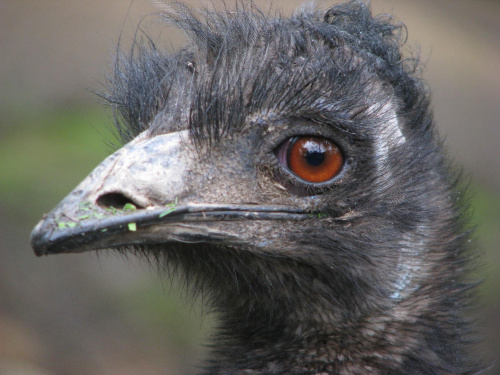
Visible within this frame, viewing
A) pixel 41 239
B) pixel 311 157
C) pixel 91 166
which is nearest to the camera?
pixel 41 239

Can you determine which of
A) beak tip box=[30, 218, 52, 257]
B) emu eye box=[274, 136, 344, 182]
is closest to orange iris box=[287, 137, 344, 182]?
emu eye box=[274, 136, 344, 182]

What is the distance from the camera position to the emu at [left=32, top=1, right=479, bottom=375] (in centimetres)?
242

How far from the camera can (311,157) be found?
97.6 inches

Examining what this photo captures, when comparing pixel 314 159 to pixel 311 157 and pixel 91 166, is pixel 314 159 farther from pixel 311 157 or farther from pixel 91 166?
pixel 91 166

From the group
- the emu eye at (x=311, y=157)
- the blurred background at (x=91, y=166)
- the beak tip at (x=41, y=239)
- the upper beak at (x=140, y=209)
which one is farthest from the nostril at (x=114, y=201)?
the blurred background at (x=91, y=166)

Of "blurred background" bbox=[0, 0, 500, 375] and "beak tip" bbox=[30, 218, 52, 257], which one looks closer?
"beak tip" bbox=[30, 218, 52, 257]

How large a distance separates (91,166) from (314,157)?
374cm

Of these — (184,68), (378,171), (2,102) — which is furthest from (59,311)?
(378,171)

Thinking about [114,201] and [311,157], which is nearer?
[114,201]

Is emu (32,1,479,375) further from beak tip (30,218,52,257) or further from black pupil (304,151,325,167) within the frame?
beak tip (30,218,52,257)

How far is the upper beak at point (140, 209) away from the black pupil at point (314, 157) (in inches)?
6.6

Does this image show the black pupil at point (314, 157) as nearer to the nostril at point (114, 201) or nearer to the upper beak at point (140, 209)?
the upper beak at point (140, 209)

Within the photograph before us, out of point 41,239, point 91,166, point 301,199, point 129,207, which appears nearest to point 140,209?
point 129,207

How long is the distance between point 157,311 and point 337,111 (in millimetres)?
3325
